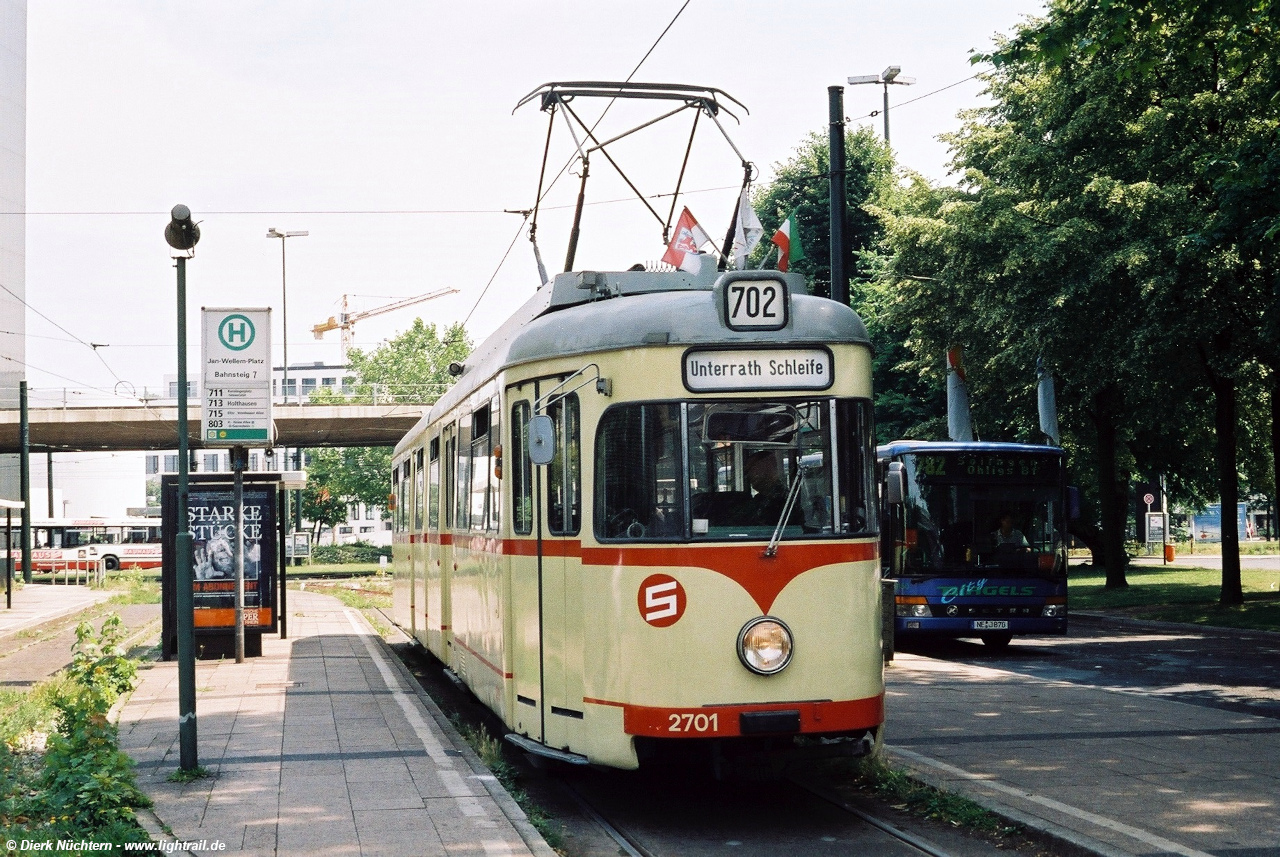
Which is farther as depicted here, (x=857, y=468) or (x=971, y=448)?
(x=971, y=448)

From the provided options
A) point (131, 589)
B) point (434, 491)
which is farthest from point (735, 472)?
point (131, 589)

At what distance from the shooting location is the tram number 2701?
762 centimetres

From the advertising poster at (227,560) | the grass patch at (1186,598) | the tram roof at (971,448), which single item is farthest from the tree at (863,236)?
the advertising poster at (227,560)

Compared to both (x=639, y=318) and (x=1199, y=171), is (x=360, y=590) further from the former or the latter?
(x=639, y=318)

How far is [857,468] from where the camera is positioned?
8.05 meters

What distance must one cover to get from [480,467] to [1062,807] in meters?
5.09

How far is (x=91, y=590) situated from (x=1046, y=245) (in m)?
30.4

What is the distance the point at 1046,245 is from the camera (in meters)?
23.6

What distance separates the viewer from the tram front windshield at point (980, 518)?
1883 cm

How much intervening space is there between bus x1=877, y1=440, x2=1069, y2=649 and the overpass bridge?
1253 inches

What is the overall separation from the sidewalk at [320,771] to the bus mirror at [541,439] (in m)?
2.01

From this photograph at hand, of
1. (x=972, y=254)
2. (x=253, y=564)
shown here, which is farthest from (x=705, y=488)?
(x=972, y=254)

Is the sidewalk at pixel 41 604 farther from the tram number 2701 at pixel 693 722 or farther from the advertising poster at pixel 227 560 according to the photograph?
the tram number 2701 at pixel 693 722

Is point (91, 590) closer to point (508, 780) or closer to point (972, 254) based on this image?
point (972, 254)
